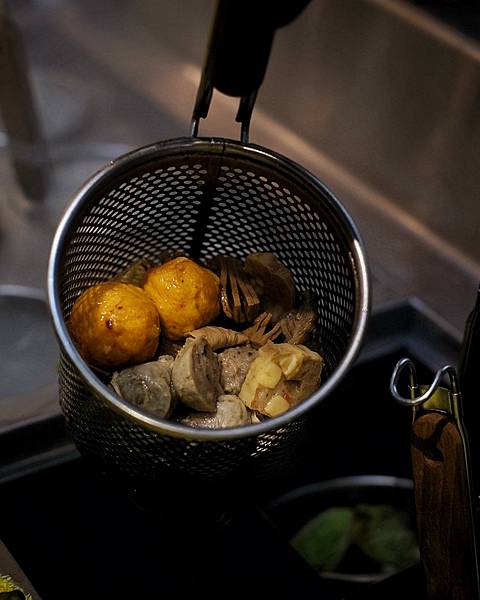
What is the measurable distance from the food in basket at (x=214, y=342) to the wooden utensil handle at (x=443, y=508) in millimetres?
85

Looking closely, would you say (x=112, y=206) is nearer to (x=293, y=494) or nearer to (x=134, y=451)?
(x=134, y=451)

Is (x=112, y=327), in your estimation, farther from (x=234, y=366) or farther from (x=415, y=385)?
(x=415, y=385)

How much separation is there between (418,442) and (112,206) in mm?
270

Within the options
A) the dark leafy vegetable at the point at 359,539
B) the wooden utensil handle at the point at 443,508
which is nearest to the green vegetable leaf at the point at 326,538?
the dark leafy vegetable at the point at 359,539

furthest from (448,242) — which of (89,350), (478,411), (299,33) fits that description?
(89,350)

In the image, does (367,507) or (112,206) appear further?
(367,507)

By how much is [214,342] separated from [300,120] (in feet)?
1.88

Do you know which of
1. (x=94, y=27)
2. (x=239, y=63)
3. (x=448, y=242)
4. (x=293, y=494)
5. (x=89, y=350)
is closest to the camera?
(x=239, y=63)

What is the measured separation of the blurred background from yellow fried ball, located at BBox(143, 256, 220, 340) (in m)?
0.18

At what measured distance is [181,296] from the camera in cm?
62

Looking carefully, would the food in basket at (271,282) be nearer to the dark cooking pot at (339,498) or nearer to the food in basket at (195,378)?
the food in basket at (195,378)

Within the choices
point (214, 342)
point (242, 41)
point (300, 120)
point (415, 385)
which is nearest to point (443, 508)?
point (415, 385)

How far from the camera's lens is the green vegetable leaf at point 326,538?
0.77 metres

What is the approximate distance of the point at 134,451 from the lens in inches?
22.0
